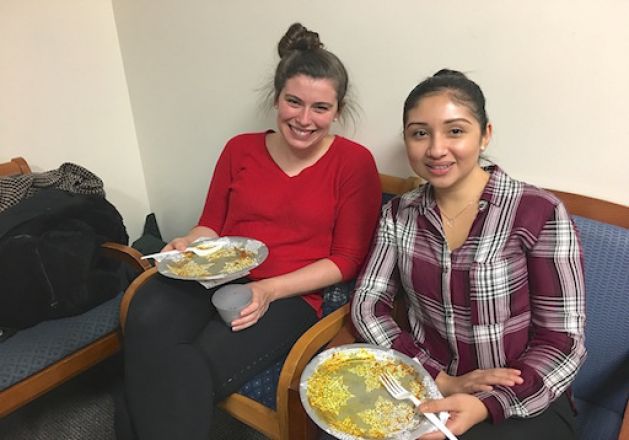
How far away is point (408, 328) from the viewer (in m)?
1.35

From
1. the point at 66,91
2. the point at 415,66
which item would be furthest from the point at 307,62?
the point at 66,91

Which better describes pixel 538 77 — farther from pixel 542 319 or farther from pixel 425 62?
pixel 542 319

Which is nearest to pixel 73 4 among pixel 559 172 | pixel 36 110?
pixel 36 110

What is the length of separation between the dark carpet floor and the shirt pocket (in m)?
1.03

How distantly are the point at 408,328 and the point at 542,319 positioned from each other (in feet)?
1.25

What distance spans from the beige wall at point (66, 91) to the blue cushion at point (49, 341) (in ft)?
2.70

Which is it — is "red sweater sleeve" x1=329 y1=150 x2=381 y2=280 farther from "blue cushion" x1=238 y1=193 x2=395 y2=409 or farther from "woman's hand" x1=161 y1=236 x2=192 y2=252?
"woman's hand" x1=161 y1=236 x2=192 y2=252

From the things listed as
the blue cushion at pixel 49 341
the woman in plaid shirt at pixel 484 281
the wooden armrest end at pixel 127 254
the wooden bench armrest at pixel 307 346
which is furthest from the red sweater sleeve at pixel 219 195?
the woman in plaid shirt at pixel 484 281

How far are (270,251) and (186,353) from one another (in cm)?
42

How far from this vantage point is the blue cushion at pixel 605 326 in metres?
1.17

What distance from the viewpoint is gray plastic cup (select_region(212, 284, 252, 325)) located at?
1293mm

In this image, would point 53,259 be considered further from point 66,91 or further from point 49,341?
point 66,91

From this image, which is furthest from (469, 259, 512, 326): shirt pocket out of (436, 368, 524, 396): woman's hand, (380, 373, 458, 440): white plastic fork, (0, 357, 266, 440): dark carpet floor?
(0, 357, 266, 440): dark carpet floor

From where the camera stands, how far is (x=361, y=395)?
1.04 m
